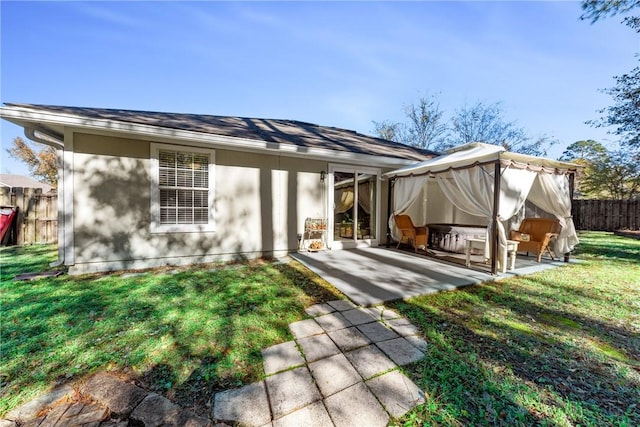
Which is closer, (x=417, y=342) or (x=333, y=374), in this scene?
(x=333, y=374)

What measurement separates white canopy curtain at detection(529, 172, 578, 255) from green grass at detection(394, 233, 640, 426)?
153 centimetres

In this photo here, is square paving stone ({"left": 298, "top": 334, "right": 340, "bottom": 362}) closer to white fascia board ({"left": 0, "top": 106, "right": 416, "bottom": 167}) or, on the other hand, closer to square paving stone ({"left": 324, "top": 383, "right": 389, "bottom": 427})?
square paving stone ({"left": 324, "top": 383, "right": 389, "bottom": 427})

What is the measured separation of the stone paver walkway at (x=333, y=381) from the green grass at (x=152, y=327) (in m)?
0.18

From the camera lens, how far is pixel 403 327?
8.70ft

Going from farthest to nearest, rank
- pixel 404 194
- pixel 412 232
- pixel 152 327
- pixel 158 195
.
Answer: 1. pixel 404 194
2. pixel 412 232
3. pixel 158 195
4. pixel 152 327

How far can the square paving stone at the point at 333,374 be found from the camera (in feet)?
5.79

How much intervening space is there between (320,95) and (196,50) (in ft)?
19.9

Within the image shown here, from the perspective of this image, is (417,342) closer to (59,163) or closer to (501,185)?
(501,185)

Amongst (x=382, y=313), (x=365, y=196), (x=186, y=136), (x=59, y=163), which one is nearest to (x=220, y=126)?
(x=186, y=136)

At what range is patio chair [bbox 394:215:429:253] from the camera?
20.3 feet

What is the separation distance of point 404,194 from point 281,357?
5462 millimetres

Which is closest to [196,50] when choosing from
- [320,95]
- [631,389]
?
[320,95]

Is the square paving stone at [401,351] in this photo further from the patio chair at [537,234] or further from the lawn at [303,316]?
the patio chair at [537,234]

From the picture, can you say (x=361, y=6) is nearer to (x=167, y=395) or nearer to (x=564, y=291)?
(x=564, y=291)
